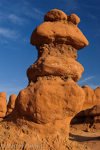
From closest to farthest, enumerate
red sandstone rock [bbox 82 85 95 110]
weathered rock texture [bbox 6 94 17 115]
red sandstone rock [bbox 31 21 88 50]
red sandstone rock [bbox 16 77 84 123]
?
red sandstone rock [bbox 16 77 84 123]
red sandstone rock [bbox 31 21 88 50]
weathered rock texture [bbox 6 94 17 115]
red sandstone rock [bbox 82 85 95 110]

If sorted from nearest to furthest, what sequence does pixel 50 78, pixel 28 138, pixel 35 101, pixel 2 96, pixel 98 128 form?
pixel 28 138 < pixel 35 101 < pixel 50 78 < pixel 98 128 < pixel 2 96

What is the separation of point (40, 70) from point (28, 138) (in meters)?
2.02

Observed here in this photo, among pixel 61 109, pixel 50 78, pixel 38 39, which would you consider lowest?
pixel 61 109

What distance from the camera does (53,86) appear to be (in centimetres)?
473

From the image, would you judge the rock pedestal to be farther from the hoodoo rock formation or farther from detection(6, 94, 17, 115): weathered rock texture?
detection(6, 94, 17, 115): weathered rock texture

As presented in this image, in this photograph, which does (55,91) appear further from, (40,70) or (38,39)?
(38,39)

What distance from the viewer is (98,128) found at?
12328 mm

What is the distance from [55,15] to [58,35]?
1014mm

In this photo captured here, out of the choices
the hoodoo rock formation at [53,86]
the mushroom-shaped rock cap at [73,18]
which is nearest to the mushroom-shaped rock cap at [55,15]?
A: the hoodoo rock formation at [53,86]

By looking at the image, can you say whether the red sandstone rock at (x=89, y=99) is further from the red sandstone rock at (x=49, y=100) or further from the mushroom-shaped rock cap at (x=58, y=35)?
the red sandstone rock at (x=49, y=100)

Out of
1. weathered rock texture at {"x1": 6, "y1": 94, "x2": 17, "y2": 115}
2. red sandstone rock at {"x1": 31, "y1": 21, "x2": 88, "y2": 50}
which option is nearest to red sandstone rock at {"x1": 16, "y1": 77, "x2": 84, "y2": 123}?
red sandstone rock at {"x1": 31, "y1": 21, "x2": 88, "y2": 50}

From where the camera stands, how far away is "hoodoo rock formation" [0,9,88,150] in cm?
448

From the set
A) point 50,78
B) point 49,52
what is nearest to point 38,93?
point 50,78

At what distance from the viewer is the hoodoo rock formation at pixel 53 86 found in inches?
176
